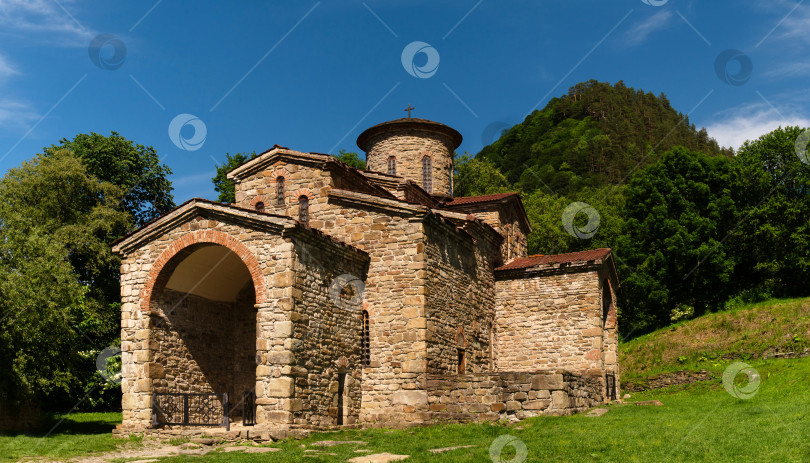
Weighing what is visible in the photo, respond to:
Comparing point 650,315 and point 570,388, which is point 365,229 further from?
point 650,315

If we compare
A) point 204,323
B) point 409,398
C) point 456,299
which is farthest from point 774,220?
point 204,323

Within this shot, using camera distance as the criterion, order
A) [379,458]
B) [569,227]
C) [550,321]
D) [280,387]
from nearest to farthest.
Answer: [379,458] → [280,387] → [550,321] → [569,227]

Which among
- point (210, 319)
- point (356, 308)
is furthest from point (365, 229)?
point (210, 319)

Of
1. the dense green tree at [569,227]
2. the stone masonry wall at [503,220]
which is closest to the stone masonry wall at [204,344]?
the stone masonry wall at [503,220]

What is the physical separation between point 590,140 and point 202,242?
215 feet

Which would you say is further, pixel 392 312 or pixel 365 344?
pixel 365 344

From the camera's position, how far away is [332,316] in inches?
642

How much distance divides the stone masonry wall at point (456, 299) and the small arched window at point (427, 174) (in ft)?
17.2

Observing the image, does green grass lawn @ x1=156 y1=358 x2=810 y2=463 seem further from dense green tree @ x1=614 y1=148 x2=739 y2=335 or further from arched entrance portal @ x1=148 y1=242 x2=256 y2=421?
dense green tree @ x1=614 y1=148 x2=739 y2=335

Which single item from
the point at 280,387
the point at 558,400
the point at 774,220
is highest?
the point at 774,220

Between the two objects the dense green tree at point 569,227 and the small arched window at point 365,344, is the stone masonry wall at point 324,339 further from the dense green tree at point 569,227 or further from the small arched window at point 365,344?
the dense green tree at point 569,227

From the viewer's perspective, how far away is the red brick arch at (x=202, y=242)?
49.6 feet

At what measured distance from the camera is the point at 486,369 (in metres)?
21.3

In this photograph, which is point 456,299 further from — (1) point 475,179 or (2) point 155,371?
(1) point 475,179
